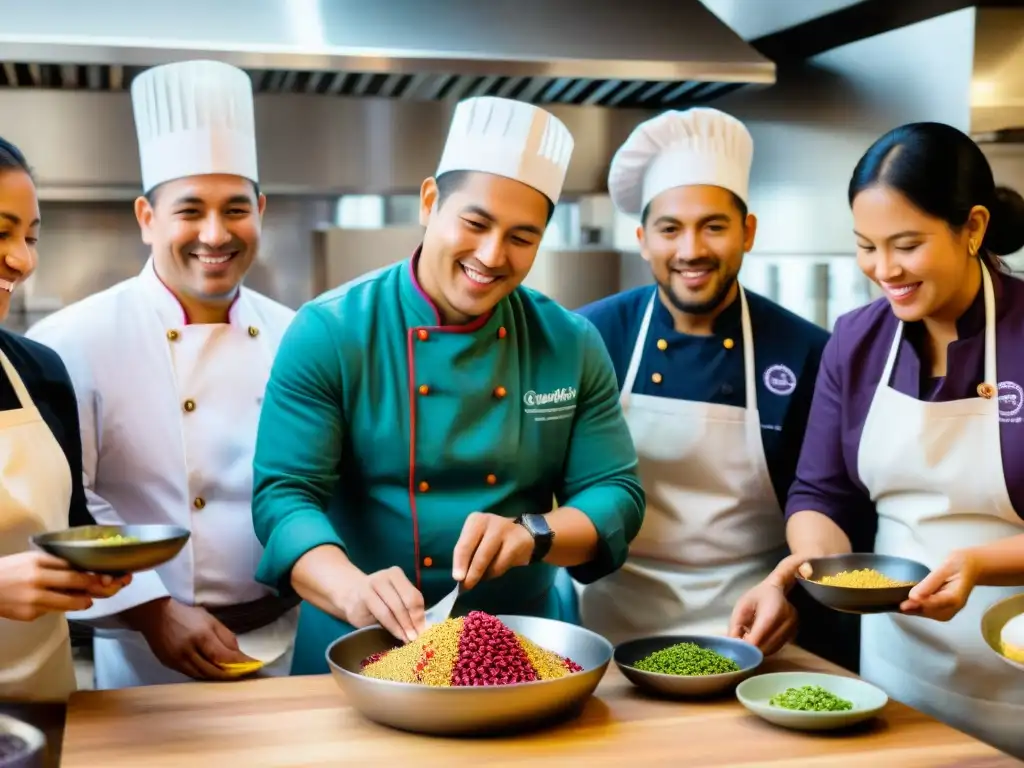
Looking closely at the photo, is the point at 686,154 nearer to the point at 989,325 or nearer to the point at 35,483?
the point at 989,325

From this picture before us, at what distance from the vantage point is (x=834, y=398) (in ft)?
6.88

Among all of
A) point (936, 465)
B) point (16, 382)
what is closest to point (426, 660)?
point (16, 382)

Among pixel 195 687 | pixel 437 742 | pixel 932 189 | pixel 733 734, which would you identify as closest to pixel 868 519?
pixel 932 189

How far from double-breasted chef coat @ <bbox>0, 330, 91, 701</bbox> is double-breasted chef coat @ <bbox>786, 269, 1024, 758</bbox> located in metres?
1.24

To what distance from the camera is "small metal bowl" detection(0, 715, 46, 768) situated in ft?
4.04

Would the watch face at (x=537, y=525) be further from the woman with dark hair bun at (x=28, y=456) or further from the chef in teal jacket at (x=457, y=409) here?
the woman with dark hair bun at (x=28, y=456)

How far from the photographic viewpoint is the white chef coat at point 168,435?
2062 mm

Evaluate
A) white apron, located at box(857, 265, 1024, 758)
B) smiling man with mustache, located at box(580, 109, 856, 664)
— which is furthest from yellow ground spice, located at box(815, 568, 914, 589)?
smiling man with mustache, located at box(580, 109, 856, 664)

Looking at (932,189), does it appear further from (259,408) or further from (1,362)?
(1,362)

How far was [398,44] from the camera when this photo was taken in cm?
280

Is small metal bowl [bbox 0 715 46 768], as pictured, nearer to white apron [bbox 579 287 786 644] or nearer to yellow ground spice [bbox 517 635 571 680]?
yellow ground spice [bbox 517 635 571 680]

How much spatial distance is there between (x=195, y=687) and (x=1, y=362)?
56 cm

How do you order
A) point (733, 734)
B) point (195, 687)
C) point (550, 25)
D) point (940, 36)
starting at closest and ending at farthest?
1. point (733, 734)
2. point (195, 687)
3. point (940, 36)
4. point (550, 25)

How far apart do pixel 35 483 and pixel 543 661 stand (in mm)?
798
